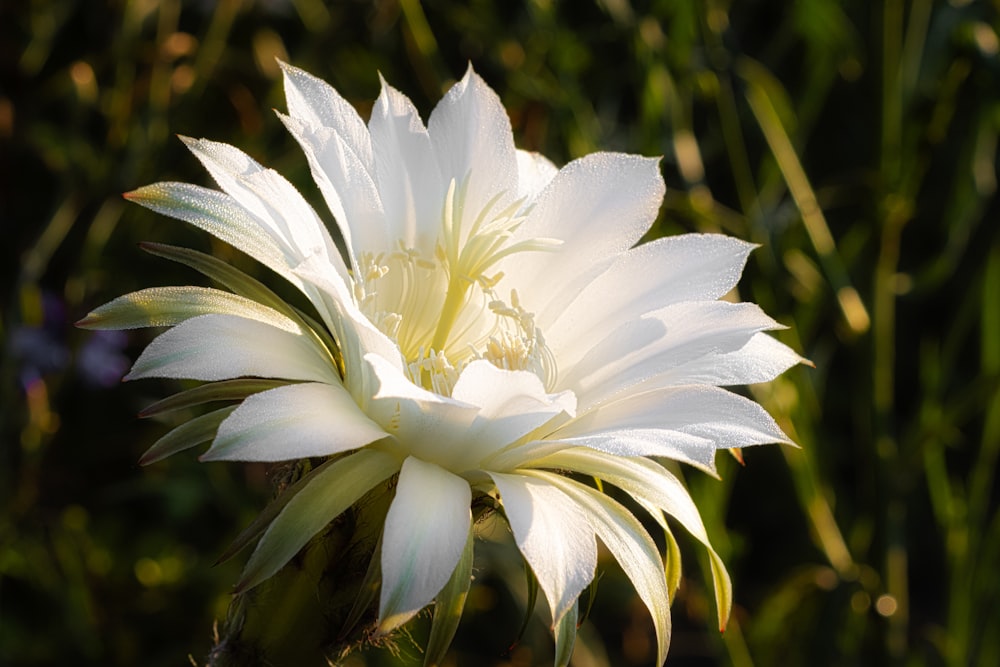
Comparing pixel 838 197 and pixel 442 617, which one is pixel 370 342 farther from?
pixel 838 197

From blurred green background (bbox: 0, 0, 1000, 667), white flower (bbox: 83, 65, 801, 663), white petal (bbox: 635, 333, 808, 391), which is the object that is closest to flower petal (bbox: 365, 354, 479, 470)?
white flower (bbox: 83, 65, 801, 663)

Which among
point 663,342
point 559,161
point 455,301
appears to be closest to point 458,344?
point 455,301

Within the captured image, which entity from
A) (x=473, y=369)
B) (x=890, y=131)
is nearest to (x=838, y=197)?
(x=890, y=131)

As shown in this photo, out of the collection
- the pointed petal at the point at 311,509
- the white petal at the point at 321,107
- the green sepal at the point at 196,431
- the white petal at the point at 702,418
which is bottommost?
the white petal at the point at 702,418

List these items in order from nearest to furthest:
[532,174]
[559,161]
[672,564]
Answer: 1. [672,564]
2. [532,174]
3. [559,161]

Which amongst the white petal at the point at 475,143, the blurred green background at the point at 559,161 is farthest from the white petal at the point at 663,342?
the blurred green background at the point at 559,161

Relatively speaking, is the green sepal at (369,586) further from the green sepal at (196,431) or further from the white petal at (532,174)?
the white petal at (532,174)

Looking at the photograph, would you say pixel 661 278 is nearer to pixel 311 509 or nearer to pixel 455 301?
pixel 455 301
